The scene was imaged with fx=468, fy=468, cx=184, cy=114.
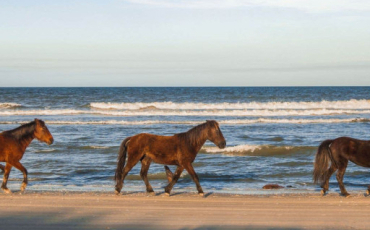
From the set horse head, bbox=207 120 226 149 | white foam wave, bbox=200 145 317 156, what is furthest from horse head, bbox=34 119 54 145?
white foam wave, bbox=200 145 317 156

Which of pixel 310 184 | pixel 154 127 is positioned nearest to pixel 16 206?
pixel 310 184

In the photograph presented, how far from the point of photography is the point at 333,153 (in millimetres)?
8305

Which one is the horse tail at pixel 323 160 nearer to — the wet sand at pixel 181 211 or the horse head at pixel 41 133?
the wet sand at pixel 181 211

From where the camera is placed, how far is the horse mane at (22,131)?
27.8 ft

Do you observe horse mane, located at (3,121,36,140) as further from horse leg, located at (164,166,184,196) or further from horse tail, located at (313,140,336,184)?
horse tail, located at (313,140,336,184)

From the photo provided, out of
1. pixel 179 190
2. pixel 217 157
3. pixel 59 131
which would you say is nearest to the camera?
pixel 179 190

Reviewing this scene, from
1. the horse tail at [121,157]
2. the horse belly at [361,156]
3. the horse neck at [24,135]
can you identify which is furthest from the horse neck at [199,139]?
the horse neck at [24,135]

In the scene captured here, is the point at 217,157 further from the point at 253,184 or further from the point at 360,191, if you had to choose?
the point at 360,191

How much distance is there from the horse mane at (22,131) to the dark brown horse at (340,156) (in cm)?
528

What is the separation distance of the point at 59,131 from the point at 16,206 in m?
14.3

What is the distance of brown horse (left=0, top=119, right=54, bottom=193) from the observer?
27.2 ft

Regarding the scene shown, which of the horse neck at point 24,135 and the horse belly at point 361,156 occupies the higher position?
the horse neck at point 24,135

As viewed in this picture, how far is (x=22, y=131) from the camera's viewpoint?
8578 millimetres

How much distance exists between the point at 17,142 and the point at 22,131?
24cm
